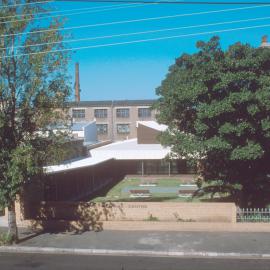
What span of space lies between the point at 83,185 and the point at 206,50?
702 inches

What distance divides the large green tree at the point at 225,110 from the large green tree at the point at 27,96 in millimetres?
6565

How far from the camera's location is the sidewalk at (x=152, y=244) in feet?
61.1

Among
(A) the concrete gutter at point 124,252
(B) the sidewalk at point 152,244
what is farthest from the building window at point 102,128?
(A) the concrete gutter at point 124,252

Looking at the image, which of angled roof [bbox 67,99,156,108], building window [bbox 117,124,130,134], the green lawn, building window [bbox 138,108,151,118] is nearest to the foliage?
the green lawn

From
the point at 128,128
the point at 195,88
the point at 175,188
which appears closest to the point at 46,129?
the point at 195,88

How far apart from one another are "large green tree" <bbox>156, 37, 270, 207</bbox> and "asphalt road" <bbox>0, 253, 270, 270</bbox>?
598 cm

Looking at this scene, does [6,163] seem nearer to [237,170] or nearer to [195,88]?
[195,88]

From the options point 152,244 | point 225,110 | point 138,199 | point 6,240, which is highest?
point 225,110

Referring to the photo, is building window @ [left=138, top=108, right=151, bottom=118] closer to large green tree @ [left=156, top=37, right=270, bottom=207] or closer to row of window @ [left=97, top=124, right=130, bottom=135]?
row of window @ [left=97, top=124, right=130, bottom=135]

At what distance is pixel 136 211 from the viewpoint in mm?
23453

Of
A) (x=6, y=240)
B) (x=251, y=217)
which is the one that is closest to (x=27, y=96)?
(x=6, y=240)

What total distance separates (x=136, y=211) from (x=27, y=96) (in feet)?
27.8

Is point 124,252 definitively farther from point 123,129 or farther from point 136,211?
point 123,129

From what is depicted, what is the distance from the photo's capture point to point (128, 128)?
80250 millimetres
